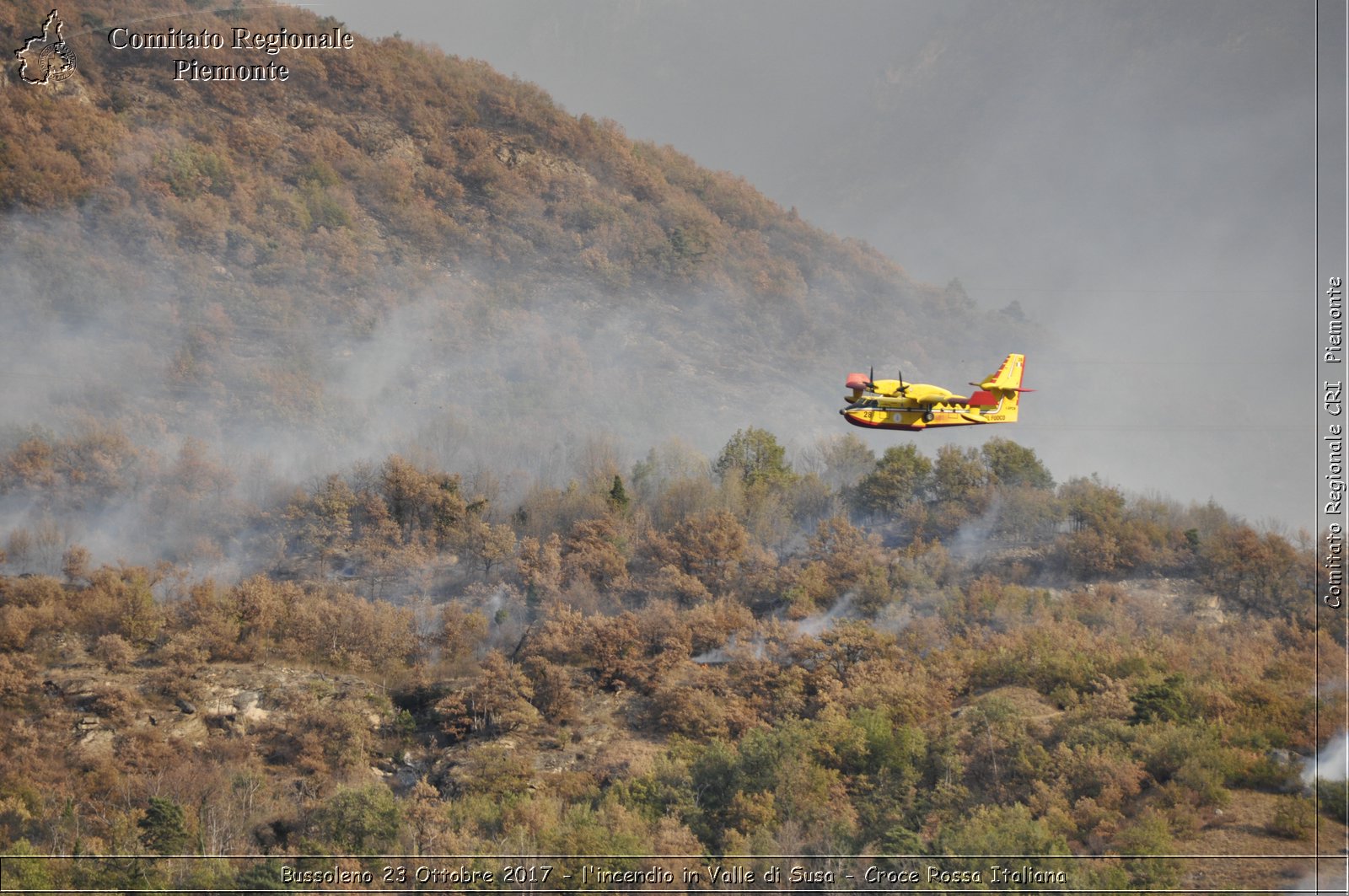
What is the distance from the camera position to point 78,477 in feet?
252

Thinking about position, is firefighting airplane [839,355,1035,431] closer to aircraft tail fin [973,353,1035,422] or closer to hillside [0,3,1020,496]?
aircraft tail fin [973,353,1035,422]

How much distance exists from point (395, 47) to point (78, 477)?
8935 cm

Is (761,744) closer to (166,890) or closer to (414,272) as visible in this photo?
(166,890)

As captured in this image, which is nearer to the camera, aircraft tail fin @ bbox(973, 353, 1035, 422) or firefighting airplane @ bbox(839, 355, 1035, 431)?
firefighting airplane @ bbox(839, 355, 1035, 431)

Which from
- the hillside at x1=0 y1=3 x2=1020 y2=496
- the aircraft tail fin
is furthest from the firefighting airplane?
the hillside at x1=0 y1=3 x2=1020 y2=496

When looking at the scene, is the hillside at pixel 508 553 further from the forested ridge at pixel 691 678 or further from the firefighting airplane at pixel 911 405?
the firefighting airplane at pixel 911 405

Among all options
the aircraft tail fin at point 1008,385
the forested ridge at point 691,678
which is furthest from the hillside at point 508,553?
the aircraft tail fin at point 1008,385

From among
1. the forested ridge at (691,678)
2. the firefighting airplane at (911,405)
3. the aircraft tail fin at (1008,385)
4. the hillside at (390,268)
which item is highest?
the hillside at (390,268)

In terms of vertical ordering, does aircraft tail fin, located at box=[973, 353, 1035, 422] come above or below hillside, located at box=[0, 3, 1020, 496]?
below

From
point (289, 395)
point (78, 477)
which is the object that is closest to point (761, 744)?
point (78, 477)

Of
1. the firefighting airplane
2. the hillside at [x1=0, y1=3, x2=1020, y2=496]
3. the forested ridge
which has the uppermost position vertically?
the hillside at [x1=0, y1=3, x2=1020, y2=496]

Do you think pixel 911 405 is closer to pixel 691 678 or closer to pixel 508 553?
pixel 691 678

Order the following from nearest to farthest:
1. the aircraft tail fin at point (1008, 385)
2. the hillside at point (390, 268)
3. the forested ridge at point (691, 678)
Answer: the forested ridge at point (691, 678), the aircraft tail fin at point (1008, 385), the hillside at point (390, 268)

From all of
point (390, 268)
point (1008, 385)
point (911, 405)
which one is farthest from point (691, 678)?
point (390, 268)
